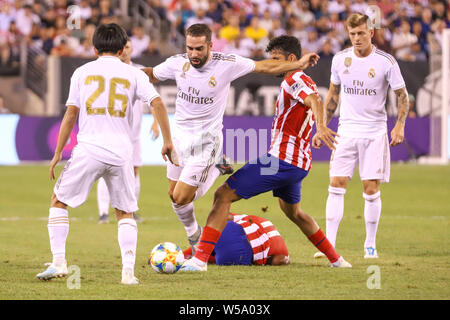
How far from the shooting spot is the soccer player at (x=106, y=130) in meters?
6.53

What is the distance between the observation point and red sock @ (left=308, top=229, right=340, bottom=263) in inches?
309

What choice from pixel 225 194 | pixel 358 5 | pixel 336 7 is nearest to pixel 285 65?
pixel 225 194

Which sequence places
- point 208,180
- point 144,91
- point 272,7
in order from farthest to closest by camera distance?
point 272,7
point 208,180
point 144,91

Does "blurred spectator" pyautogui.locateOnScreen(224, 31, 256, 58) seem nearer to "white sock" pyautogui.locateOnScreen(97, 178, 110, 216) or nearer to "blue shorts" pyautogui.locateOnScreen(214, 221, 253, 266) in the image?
"white sock" pyautogui.locateOnScreen(97, 178, 110, 216)

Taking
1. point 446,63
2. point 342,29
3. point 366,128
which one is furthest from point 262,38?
point 366,128

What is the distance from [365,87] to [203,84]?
1922mm

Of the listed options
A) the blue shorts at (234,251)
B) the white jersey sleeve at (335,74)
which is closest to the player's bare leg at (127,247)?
the blue shorts at (234,251)

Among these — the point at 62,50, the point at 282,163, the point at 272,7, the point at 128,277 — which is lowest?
the point at 128,277

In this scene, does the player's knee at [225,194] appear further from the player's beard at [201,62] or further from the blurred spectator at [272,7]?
the blurred spectator at [272,7]

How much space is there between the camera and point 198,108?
8055 mm

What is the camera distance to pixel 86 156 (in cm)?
657

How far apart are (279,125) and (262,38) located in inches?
607

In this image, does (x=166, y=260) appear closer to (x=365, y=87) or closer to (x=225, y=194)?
(x=225, y=194)

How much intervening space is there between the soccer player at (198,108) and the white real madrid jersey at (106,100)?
1255 mm
